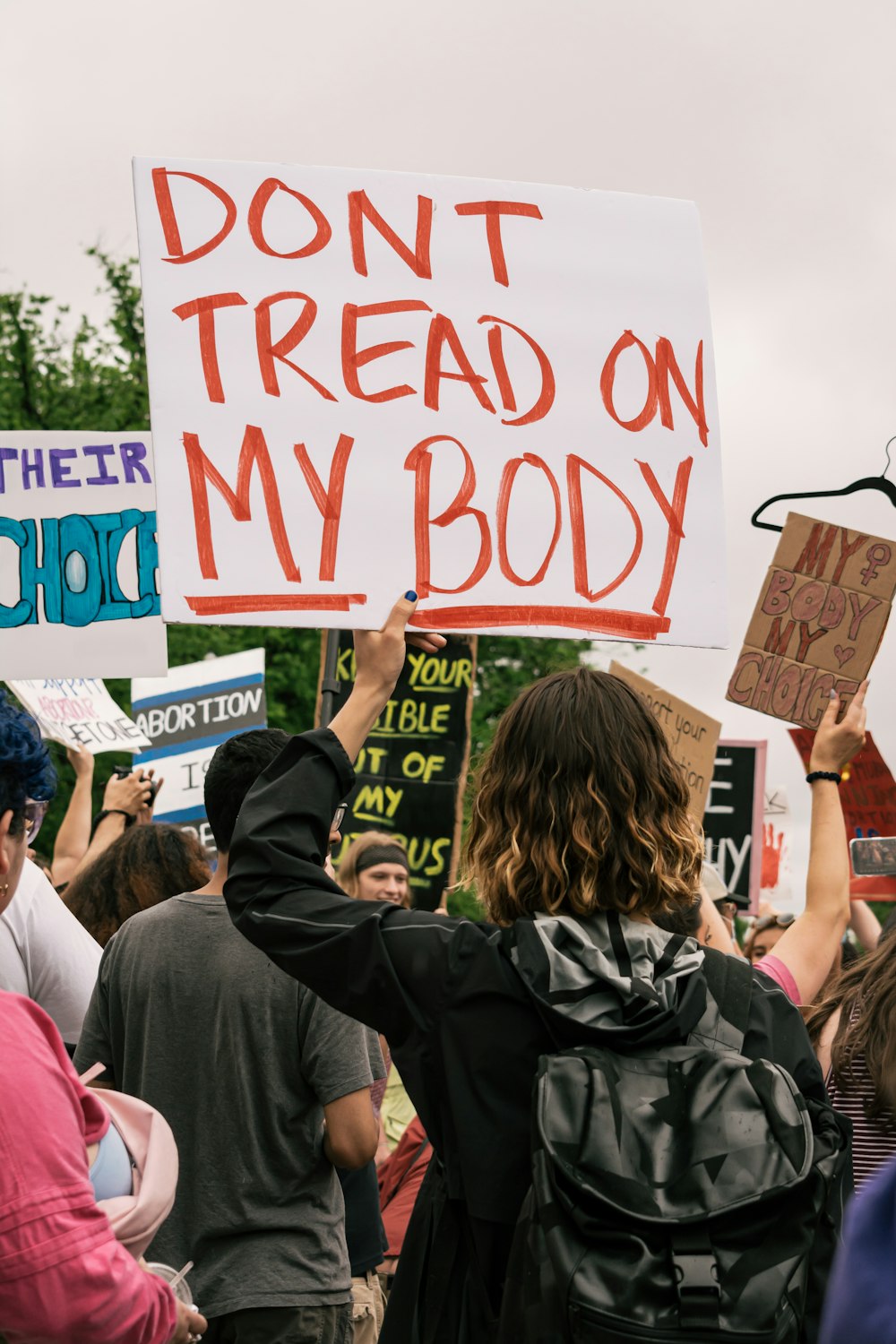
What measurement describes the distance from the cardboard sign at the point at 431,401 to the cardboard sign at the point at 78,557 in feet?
4.73

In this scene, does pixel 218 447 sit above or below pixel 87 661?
above

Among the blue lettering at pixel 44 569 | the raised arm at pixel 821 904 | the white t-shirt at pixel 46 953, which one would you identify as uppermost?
the blue lettering at pixel 44 569

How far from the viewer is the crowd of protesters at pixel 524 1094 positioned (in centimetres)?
186

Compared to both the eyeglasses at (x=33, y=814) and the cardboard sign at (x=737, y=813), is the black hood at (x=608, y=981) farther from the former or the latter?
the cardboard sign at (x=737, y=813)

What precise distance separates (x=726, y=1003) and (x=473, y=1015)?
0.35m

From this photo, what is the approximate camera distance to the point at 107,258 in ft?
80.3

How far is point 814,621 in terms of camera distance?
4.54m

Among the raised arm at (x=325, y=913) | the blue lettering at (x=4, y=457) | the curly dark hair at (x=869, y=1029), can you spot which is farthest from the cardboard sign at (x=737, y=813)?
the raised arm at (x=325, y=913)

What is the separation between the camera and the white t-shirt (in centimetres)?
305

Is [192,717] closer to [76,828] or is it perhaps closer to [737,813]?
[76,828]

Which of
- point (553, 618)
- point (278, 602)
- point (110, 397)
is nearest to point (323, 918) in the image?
point (278, 602)

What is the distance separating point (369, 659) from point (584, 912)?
2.11 feet

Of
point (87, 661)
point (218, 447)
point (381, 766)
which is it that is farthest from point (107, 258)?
point (218, 447)

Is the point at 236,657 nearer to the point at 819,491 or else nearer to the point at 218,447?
the point at 819,491
